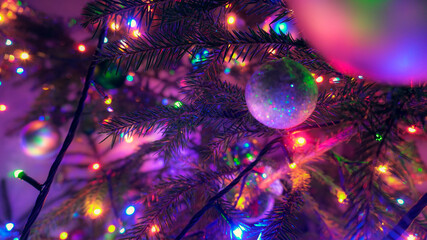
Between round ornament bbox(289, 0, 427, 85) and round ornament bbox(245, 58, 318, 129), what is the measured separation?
73 millimetres

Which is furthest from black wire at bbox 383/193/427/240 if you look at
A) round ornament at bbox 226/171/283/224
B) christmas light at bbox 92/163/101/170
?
christmas light at bbox 92/163/101/170

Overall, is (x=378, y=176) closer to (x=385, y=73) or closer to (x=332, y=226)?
(x=385, y=73)

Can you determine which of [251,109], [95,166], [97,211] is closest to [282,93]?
[251,109]

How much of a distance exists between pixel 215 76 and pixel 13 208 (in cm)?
150

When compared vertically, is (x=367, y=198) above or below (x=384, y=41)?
below

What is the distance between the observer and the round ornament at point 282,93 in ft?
1.18

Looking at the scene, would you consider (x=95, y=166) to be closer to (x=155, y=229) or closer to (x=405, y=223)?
(x=155, y=229)

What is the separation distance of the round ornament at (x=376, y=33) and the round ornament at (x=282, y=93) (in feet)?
0.24

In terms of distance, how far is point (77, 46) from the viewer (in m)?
1.16

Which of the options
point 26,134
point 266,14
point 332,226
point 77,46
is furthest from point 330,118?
point 26,134

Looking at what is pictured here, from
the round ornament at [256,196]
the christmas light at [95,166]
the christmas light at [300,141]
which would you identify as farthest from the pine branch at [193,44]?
the christmas light at [95,166]

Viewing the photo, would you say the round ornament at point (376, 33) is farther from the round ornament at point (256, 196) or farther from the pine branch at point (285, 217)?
the round ornament at point (256, 196)

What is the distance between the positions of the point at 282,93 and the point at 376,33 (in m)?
0.14

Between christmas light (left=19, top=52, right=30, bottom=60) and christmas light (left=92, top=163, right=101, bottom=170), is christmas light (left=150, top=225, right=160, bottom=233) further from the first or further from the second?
christmas light (left=19, top=52, right=30, bottom=60)
